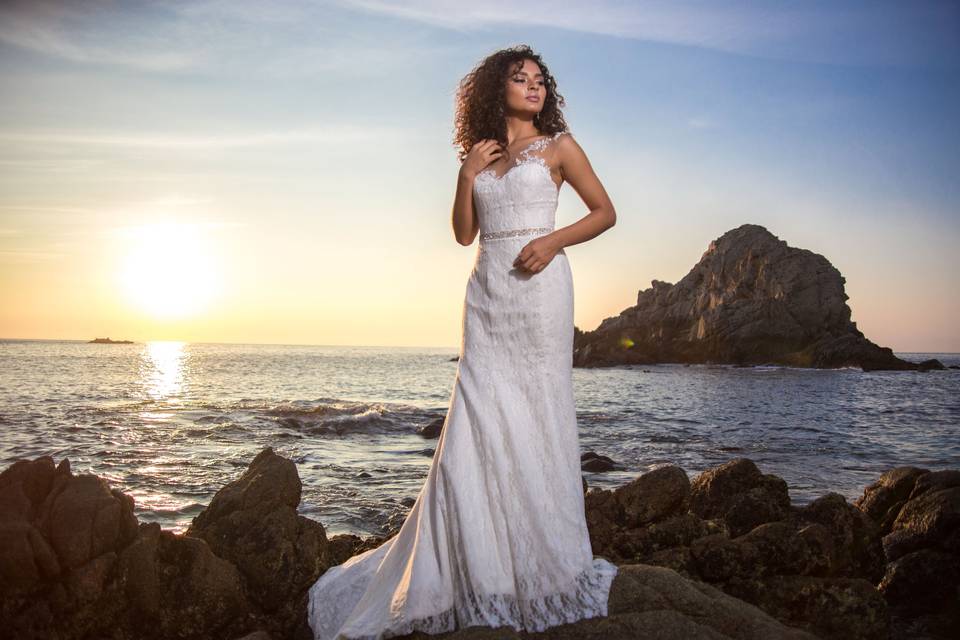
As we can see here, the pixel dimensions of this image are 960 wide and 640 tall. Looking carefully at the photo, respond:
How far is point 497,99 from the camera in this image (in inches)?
177

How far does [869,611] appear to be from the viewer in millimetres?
5738

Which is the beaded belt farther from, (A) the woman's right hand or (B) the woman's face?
(B) the woman's face

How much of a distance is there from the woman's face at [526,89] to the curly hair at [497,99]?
0.04 m

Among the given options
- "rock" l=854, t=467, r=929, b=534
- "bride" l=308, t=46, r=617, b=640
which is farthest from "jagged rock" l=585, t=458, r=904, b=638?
"bride" l=308, t=46, r=617, b=640

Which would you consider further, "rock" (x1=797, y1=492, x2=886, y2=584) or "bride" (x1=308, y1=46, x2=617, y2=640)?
"rock" (x1=797, y1=492, x2=886, y2=584)

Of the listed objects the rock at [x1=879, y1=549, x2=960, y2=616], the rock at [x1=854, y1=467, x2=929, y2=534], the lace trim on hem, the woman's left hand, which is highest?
the woman's left hand

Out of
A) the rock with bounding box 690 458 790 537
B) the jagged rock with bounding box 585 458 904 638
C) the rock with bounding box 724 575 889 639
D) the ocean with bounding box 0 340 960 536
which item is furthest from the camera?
the ocean with bounding box 0 340 960 536

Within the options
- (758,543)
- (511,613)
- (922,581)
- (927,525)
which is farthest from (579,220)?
(927,525)

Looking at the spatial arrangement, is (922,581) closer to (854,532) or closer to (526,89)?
(854,532)

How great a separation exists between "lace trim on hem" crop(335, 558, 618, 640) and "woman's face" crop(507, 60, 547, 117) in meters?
2.88

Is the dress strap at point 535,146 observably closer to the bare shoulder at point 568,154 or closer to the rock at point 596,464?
the bare shoulder at point 568,154

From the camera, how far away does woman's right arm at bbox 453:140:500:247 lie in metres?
4.38

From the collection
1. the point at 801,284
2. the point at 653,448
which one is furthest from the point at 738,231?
the point at 653,448

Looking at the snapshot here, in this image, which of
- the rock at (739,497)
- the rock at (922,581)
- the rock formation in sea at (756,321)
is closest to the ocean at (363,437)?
the rock at (739,497)
